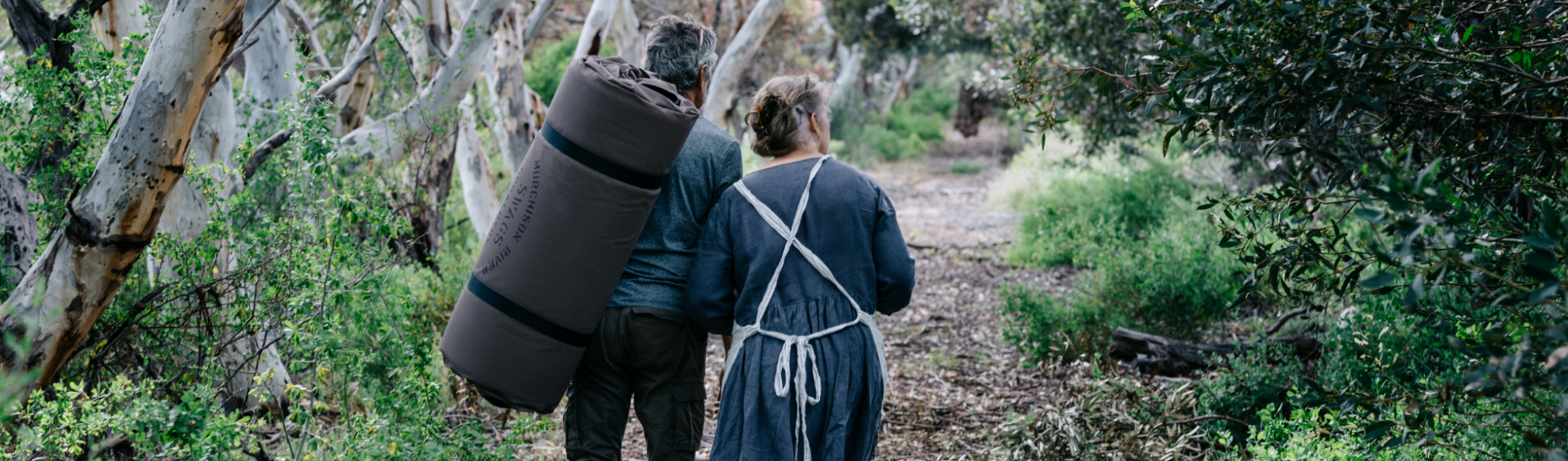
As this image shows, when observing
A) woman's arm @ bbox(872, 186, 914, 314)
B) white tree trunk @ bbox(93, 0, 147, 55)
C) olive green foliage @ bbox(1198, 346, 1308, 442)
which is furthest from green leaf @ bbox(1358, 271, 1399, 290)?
white tree trunk @ bbox(93, 0, 147, 55)

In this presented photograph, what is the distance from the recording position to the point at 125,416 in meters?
2.20

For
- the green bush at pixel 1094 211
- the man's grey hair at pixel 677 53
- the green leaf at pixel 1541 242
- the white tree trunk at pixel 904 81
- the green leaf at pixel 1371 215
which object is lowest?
the white tree trunk at pixel 904 81

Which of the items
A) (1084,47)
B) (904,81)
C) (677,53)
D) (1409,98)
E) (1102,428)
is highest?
(677,53)

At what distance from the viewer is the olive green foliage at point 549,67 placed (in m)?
13.5

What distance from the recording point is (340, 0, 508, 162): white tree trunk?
502cm

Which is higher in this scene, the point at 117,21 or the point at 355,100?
the point at 117,21

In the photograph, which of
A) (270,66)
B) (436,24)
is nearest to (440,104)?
(270,66)

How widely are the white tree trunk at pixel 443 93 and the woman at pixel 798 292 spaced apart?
3165 mm

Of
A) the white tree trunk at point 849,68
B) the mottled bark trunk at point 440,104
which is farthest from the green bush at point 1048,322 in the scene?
the white tree trunk at point 849,68

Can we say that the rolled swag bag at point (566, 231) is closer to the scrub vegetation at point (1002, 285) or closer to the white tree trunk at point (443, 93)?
the scrub vegetation at point (1002, 285)

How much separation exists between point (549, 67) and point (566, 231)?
39.8ft

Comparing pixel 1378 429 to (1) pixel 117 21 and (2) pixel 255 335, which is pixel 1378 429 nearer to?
(2) pixel 255 335

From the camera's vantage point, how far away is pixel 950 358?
18.2ft

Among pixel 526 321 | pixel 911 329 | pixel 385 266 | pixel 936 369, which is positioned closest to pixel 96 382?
pixel 385 266
